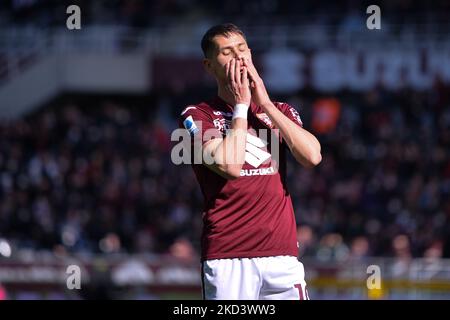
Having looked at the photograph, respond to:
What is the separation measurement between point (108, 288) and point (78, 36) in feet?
45.4

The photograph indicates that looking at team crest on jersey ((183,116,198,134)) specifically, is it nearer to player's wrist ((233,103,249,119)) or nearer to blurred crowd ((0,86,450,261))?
player's wrist ((233,103,249,119))

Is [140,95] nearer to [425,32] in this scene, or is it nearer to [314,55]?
[314,55]

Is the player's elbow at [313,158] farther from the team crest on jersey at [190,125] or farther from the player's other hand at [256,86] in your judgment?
the team crest on jersey at [190,125]

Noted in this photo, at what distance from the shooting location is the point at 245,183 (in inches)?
246

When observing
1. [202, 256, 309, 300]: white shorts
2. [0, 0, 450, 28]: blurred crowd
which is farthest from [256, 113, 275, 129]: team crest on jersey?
[0, 0, 450, 28]: blurred crowd

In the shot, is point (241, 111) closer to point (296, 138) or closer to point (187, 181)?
point (296, 138)

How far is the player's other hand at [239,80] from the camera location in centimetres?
611

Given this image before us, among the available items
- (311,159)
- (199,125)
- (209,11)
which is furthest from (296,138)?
(209,11)

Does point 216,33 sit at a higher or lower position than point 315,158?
higher

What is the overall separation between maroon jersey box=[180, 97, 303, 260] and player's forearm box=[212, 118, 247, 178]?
0.60 ft

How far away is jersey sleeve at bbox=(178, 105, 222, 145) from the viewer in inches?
247

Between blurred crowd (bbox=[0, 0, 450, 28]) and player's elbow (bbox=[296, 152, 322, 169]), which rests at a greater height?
blurred crowd (bbox=[0, 0, 450, 28])

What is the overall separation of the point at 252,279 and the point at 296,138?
786mm

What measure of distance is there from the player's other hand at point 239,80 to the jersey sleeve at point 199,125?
257 millimetres
